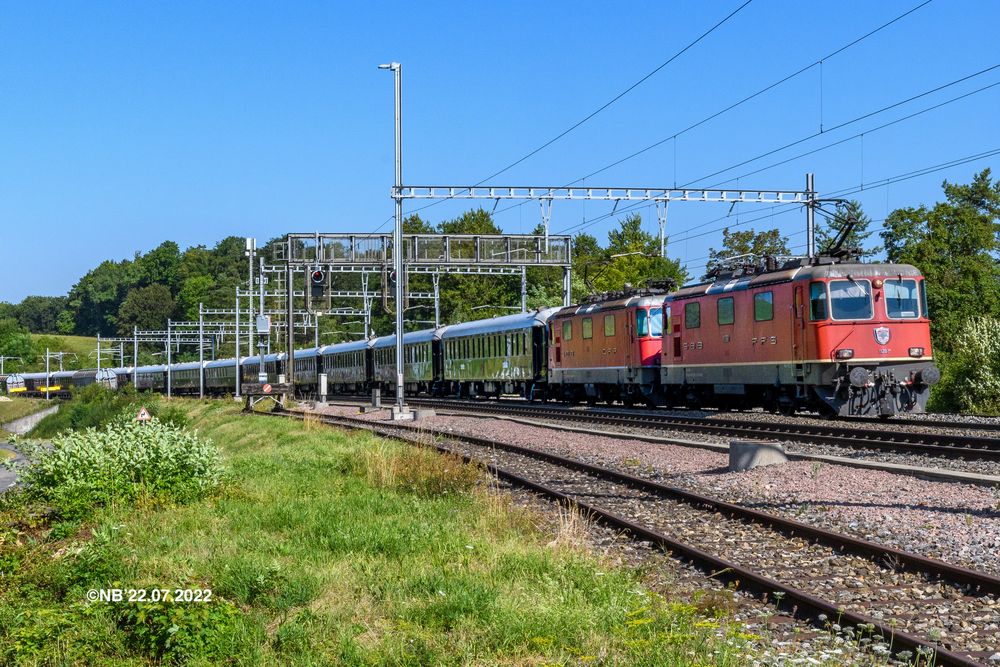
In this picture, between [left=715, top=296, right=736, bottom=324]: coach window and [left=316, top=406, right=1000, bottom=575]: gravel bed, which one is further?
[left=715, top=296, right=736, bottom=324]: coach window

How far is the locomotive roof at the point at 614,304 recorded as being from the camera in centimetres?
3212

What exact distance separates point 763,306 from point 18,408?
288 feet

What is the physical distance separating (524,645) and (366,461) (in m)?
10.3

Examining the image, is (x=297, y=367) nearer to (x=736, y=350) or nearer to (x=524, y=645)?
(x=736, y=350)

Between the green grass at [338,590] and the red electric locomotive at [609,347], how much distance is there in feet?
63.5

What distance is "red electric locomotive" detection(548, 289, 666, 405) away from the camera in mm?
31906

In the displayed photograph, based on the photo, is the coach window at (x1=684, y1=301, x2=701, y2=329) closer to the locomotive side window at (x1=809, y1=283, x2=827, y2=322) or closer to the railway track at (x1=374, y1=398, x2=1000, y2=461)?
the railway track at (x1=374, y1=398, x2=1000, y2=461)

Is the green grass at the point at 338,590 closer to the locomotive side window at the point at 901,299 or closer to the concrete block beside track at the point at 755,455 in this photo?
the concrete block beside track at the point at 755,455

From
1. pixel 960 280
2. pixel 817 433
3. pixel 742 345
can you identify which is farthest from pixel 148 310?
pixel 817 433

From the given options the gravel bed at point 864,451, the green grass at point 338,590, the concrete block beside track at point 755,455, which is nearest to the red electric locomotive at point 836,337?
the gravel bed at point 864,451

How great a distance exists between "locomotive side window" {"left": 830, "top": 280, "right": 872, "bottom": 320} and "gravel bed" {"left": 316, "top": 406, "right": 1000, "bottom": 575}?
219 inches

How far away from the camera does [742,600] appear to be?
7863 millimetres

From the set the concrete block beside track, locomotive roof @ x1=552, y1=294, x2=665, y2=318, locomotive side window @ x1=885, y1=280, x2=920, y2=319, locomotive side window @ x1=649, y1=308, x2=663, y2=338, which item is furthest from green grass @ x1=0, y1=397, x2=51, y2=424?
the concrete block beside track

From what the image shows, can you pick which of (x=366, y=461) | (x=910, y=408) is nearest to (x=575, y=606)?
(x=366, y=461)
